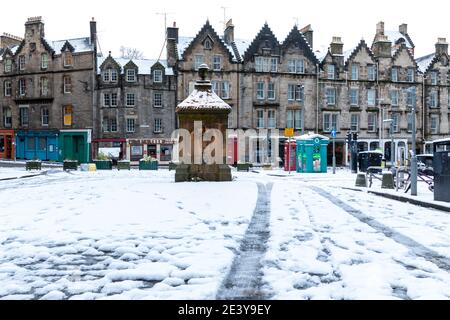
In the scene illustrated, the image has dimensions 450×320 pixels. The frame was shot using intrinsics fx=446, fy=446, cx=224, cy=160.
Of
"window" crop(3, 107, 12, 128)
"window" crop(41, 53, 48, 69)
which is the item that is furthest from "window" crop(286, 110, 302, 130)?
"window" crop(3, 107, 12, 128)

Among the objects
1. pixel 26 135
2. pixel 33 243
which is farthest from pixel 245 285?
pixel 26 135

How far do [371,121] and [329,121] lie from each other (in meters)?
5.01

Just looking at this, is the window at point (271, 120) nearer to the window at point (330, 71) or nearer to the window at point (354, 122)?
the window at point (330, 71)

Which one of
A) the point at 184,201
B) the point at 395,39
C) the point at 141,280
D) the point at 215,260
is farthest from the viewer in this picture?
the point at 395,39

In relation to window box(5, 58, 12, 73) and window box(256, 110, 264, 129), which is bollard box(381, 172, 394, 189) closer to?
window box(256, 110, 264, 129)

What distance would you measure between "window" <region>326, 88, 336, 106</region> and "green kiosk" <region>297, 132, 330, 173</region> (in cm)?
1961

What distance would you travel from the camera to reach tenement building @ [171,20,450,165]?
152ft

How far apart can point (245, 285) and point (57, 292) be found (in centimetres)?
194

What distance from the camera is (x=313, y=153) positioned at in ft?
98.3

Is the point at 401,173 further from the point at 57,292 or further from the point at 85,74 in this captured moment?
the point at 85,74

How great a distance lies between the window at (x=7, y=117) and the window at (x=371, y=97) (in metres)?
39.8

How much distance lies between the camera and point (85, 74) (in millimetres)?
46125

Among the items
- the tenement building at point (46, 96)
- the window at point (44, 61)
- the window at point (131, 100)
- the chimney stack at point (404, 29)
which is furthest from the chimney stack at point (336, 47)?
the window at point (44, 61)

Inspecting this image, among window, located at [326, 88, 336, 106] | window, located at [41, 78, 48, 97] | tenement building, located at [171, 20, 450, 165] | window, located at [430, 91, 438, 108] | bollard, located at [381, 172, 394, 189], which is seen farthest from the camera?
window, located at [430, 91, 438, 108]
